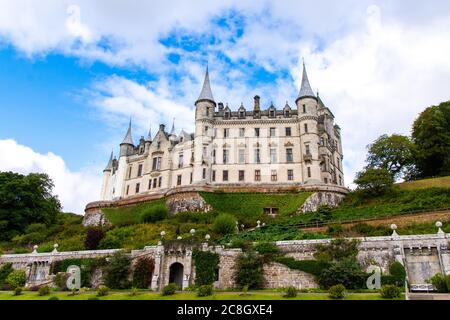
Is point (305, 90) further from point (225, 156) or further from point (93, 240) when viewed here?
point (93, 240)

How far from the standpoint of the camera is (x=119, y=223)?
50844 mm

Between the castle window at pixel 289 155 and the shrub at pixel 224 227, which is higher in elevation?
the castle window at pixel 289 155

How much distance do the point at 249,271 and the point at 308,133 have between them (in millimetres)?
30570

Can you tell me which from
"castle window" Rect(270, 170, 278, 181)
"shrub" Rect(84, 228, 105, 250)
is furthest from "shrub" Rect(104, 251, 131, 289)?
"castle window" Rect(270, 170, 278, 181)

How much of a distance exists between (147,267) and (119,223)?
20.5 m

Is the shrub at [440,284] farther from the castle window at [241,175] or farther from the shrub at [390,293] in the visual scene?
the castle window at [241,175]

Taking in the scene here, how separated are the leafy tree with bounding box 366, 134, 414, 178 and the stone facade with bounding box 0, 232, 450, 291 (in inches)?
1059

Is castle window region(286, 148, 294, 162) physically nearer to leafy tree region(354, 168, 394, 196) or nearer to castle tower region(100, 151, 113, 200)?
leafy tree region(354, 168, 394, 196)

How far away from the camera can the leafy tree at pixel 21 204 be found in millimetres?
51812

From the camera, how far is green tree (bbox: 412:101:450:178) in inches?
1964

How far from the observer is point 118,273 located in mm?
32062

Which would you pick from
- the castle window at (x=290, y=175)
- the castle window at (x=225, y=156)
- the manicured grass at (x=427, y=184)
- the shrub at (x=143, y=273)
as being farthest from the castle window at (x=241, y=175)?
the shrub at (x=143, y=273)
